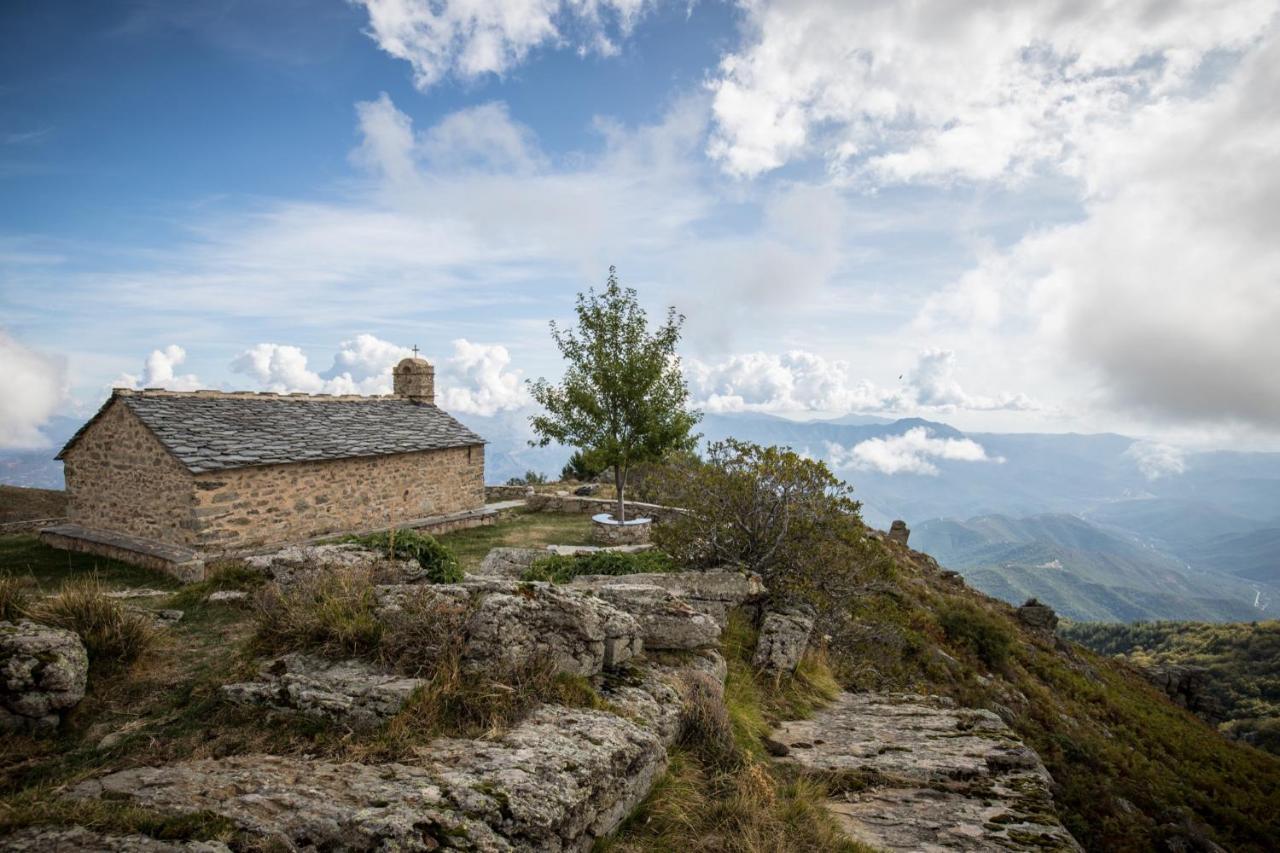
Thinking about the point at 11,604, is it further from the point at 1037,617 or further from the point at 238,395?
the point at 1037,617

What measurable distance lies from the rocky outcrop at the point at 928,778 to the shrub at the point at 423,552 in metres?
5.95

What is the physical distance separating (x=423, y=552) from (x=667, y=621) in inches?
192

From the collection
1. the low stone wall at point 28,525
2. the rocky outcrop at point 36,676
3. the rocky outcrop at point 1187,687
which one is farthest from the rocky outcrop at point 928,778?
the rocky outcrop at point 1187,687

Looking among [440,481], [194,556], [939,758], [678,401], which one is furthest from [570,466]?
[939,758]

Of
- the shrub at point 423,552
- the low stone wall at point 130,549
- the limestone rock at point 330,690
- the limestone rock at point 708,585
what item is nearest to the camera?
the limestone rock at point 330,690

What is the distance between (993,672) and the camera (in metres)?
17.0

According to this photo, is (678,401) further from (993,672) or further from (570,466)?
(570,466)

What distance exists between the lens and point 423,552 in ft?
32.6


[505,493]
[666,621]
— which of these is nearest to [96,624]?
[666,621]

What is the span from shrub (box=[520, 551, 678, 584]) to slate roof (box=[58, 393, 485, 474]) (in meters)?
10.6

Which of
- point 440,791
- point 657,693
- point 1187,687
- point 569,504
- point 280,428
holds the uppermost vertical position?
point 280,428

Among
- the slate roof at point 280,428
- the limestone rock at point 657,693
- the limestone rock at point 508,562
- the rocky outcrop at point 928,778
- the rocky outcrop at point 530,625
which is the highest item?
the slate roof at point 280,428

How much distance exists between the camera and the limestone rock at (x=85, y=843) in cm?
275

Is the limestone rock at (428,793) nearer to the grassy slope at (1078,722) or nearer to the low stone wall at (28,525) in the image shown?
the grassy slope at (1078,722)
